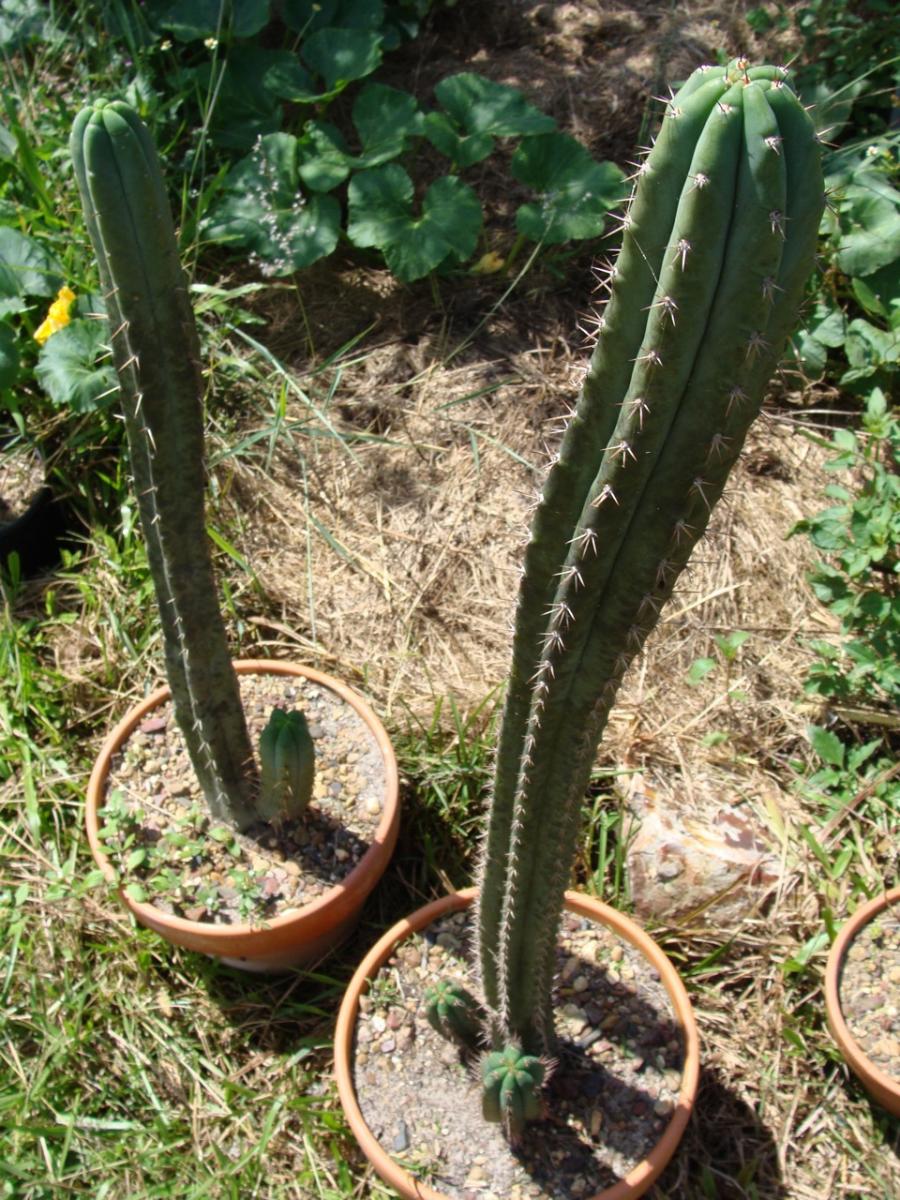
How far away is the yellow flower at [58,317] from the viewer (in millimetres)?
2945

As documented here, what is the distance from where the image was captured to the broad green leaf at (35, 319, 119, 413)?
9.17 ft

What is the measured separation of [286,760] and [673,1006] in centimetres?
80

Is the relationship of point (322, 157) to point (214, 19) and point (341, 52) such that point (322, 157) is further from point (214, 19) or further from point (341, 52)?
point (214, 19)

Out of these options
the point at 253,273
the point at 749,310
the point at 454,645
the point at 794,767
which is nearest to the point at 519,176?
the point at 253,273

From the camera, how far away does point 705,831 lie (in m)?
2.43

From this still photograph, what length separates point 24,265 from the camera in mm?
3043

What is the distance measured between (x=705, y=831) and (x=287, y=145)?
7.14 ft

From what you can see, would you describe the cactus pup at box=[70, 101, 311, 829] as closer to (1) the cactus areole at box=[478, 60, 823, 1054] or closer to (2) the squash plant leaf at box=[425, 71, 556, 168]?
(1) the cactus areole at box=[478, 60, 823, 1054]

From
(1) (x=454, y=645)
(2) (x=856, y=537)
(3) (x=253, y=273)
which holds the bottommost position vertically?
(1) (x=454, y=645)

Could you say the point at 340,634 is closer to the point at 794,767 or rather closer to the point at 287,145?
the point at 794,767

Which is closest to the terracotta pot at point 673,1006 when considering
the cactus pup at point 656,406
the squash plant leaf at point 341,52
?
the cactus pup at point 656,406

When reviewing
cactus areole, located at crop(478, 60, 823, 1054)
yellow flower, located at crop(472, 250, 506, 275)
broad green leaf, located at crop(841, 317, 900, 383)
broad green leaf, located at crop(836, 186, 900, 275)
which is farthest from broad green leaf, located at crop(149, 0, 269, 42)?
cactus areole, located at crop(478, 60, 823, 1054)

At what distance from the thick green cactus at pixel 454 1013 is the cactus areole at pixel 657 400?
0.39m

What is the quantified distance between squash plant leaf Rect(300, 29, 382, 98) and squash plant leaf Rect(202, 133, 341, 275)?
0.29 metres
